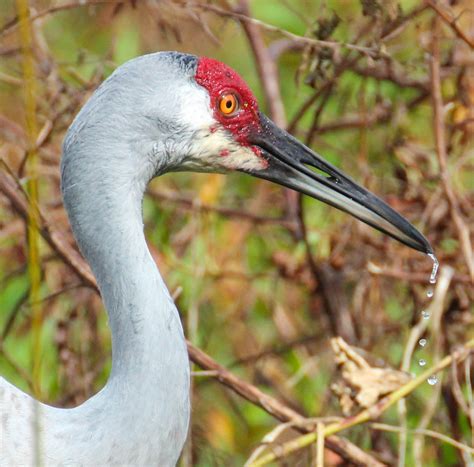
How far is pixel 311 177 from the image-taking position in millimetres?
3037

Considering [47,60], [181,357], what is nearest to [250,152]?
[181,357]

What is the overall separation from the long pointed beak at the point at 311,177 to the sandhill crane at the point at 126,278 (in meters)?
0.25

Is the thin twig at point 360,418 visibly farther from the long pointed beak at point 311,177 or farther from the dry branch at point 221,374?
the long pointed beak at point 311,177

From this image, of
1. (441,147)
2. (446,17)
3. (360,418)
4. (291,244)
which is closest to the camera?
(360,418)

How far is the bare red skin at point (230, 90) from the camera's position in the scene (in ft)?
9.43

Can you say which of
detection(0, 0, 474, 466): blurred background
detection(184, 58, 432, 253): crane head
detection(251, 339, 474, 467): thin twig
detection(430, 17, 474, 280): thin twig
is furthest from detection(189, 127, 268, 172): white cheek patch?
detection(430, 17, 474, 280): thin twig

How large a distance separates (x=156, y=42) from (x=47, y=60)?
112cm

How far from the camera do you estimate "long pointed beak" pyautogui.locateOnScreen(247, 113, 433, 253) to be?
302 centimetres

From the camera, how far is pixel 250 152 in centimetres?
301

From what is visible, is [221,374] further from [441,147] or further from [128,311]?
[441,147]

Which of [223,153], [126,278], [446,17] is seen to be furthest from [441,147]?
[126,278]

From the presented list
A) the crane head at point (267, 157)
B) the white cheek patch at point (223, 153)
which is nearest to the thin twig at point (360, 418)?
the crane head at point (267, 157)

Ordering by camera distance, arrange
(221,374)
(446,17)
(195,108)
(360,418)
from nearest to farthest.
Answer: (195,108) → (360,418) → (221,374) → (446,17)

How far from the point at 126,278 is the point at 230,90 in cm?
57
